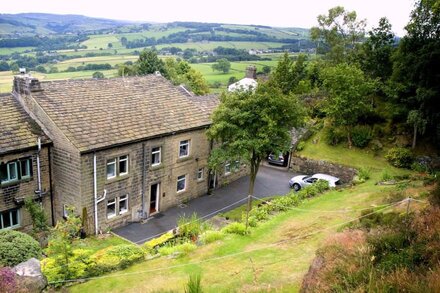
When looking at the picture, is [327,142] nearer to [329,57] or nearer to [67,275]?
[329,57]

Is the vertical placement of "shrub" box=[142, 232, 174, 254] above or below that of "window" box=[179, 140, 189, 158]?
below

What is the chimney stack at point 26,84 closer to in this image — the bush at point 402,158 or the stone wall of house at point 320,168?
the stone wall of house at point 320,168

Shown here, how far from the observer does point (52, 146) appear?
24422 millimetres

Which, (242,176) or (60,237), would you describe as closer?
(60,237)

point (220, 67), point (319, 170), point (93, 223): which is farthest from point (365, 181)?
point (220, 67)

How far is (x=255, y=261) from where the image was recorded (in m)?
16.2

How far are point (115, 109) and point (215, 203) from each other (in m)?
10.5

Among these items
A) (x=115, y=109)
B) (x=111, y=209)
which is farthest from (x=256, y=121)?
(x=111, y=209)

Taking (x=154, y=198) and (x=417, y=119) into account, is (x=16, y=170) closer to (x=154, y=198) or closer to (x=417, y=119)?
(x=154, y=198)

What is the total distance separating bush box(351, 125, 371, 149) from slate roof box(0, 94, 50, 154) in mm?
26380

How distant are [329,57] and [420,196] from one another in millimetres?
33923

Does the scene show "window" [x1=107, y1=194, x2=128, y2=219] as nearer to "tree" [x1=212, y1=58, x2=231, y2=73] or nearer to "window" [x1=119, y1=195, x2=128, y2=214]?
"window" [x1=119, y1=195, x2=128, y2=214]

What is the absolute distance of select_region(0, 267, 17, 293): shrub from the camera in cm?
1098

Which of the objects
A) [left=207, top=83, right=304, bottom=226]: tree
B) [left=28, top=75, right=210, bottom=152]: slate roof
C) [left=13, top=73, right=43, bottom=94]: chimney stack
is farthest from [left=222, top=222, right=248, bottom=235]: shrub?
[left=13, top=73, right=43, bottom=94]: chimney stack
